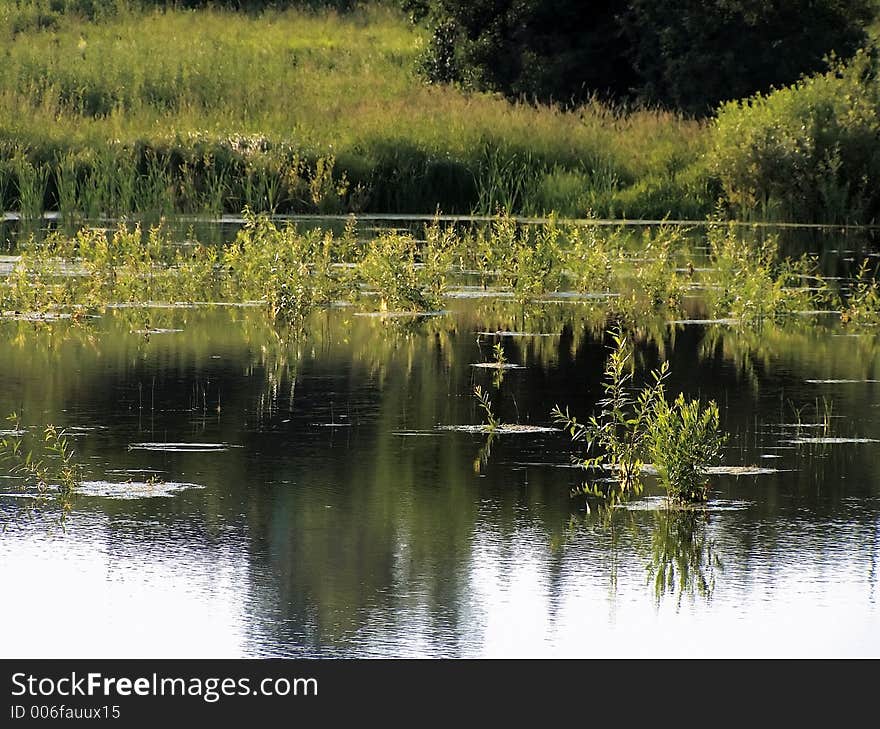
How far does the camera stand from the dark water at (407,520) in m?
6.61

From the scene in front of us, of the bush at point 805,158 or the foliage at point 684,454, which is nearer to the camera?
the foliage at point 684,454

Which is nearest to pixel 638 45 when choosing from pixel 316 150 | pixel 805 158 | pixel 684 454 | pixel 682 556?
pixel 805 158

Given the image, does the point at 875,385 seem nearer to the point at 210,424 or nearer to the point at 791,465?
the point at 791,465

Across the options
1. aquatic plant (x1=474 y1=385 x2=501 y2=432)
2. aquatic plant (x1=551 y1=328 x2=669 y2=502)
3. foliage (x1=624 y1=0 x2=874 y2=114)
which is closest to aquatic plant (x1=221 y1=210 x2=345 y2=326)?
aquatic plant (x1=474 y1=385 x2=501 y2=432)

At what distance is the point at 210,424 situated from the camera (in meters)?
10.9

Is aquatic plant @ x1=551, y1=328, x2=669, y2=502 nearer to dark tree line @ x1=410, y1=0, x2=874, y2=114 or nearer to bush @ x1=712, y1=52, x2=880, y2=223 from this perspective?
bush @ x1=712, y1=52, x2=880, y2=223

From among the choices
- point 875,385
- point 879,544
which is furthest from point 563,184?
point 879,544

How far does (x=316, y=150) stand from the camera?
96.7 ft

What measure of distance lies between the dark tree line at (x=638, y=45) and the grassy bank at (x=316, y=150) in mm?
2714

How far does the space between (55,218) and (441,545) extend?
61.1 feet

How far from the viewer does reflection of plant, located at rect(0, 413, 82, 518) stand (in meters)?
8.88

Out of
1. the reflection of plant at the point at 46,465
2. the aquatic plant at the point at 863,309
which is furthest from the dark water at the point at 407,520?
the aquatic plant at the point at 863,309

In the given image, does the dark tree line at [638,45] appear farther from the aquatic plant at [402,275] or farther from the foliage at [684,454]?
the foliage at [684,454]

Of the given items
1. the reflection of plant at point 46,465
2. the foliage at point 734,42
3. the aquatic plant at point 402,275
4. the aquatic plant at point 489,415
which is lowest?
the reflection of plant at point 46,465
